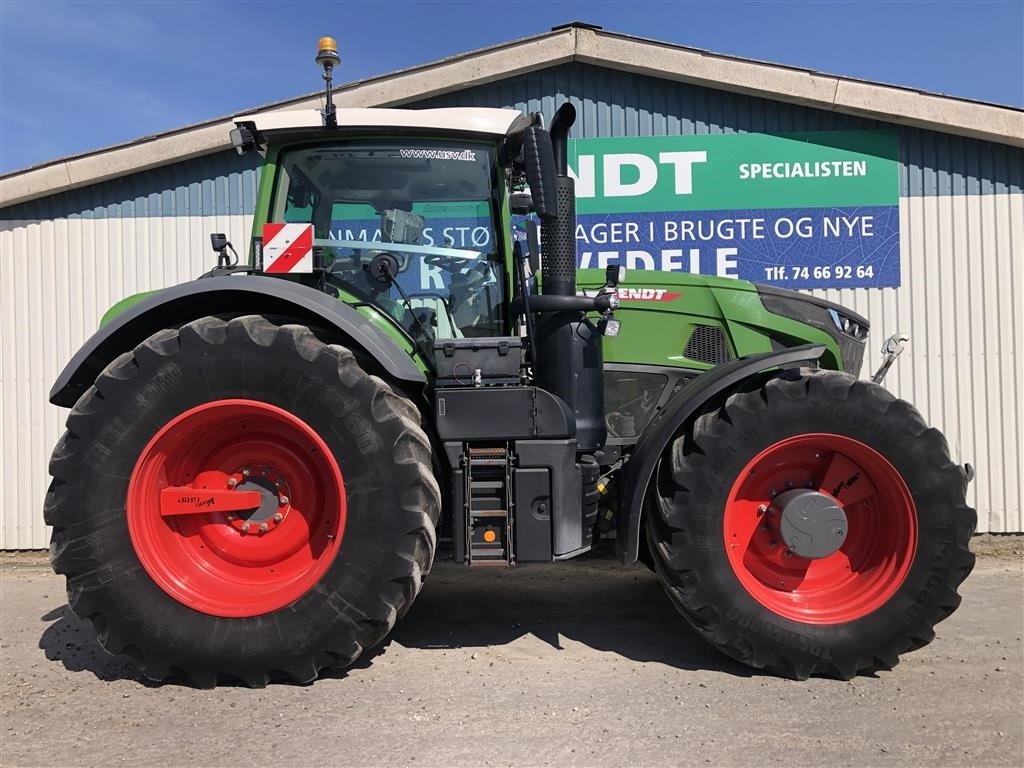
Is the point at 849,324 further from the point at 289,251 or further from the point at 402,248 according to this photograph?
the point at 289,251

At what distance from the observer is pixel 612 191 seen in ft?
20.4

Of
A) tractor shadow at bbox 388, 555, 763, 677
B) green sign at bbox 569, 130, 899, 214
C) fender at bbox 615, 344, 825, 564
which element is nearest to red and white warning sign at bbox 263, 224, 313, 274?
tractor shadow at bbox 388, 555, 763, 677

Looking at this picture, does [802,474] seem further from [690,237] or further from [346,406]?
[690,237]

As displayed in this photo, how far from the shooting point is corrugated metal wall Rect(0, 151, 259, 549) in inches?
248

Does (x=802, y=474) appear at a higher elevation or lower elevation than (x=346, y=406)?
lower

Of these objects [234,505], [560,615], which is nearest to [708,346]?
[560,615]

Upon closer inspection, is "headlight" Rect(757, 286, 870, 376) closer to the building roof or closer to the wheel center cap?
the wheel center cap

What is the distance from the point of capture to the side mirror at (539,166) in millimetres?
3092

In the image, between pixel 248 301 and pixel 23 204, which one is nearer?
pixel 248 301

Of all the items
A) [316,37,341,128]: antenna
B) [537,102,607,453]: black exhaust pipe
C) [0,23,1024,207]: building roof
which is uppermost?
[0,23,1024,207]: building roof

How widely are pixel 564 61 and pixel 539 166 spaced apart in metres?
3.61

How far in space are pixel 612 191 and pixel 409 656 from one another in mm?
4259

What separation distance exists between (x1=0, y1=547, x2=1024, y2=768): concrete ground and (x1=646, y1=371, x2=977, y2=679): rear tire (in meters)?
0.22

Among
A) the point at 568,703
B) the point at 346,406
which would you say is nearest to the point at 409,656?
the point at 568,703
